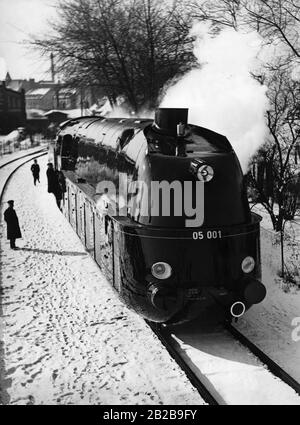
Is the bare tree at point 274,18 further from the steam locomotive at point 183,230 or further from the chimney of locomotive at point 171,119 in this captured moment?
the steam locomotive at point 183,230

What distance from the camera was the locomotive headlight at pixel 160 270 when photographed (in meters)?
6.58

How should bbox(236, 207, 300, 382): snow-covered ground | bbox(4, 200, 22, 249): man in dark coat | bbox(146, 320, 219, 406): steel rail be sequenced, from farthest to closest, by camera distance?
bbox(4, 200, 22, 249): man in dark coat → bbox(236, 207, 300, 382): snow-covered ground → bbox(146, 320, 219, 406): steel rail

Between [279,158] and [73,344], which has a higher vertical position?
[279,158]

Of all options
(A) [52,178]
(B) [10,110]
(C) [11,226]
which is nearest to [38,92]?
(B) [10,110]

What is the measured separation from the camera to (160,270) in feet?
21.6

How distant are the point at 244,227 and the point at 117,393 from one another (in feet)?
9.07

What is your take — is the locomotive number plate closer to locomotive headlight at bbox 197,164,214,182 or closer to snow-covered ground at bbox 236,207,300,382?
locomotive headlight at bbox 197,164,214,182

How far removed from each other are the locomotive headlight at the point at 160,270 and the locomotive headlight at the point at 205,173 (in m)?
1.28

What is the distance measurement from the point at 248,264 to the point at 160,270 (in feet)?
4.24

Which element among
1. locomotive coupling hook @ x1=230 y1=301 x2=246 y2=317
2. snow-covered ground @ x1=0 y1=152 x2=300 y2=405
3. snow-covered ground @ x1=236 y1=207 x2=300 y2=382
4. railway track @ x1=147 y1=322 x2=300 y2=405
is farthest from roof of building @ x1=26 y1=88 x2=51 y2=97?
locomotive coupling hook @ x1=230 y1=301 x2=246 y2=317

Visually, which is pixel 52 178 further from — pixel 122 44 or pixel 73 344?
pixel 73 344

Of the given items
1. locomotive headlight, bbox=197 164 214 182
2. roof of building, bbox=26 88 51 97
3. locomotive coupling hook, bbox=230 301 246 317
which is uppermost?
roof of building, bbox=26 88 51 97

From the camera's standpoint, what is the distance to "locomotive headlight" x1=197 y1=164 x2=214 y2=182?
6684 mm

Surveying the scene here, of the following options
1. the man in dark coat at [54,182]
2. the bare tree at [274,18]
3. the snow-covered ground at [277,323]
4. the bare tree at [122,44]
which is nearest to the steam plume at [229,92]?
the bare tree at [274,18]
